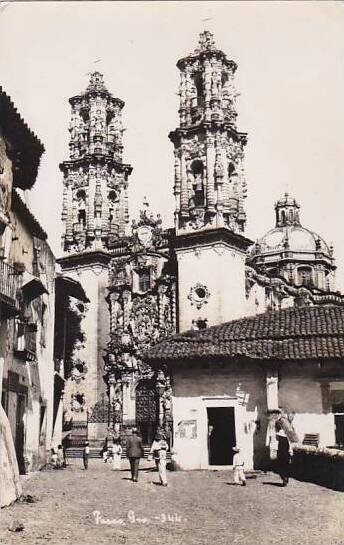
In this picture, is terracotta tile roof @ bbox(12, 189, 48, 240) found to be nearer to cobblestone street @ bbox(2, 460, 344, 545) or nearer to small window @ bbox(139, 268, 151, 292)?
cobblestone street @ bbox(2, 460, 344, 545)

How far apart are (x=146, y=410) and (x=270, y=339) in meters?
14.9

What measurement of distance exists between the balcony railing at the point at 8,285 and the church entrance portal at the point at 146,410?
59.6ft

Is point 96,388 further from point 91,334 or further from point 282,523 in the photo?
point 282,523

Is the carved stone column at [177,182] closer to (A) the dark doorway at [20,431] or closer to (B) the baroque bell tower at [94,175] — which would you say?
(B) the baroque bell tower at [94,175]

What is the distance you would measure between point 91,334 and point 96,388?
251cm

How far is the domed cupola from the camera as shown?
45.1 meters

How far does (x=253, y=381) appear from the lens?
53.6 feet

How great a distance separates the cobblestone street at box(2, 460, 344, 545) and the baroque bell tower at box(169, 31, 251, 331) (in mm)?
16741

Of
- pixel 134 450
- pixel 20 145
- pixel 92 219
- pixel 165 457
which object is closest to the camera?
pixel 20 145

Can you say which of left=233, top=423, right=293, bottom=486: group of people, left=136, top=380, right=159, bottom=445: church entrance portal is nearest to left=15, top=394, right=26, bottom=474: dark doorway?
left=233, top=423, right=293, bottom=486: group of people

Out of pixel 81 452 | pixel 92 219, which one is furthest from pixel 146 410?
pixel 92 219

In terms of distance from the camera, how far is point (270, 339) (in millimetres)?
16984

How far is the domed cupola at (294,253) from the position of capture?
1775 inches

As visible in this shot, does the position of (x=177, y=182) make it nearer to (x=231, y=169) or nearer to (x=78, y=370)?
(x=231, y=169)
